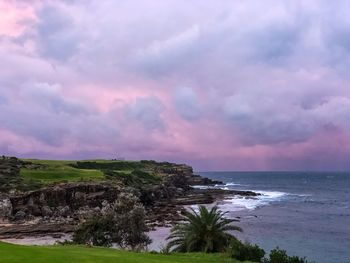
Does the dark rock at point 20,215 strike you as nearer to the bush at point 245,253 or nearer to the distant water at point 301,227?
the distant water at point 301,227

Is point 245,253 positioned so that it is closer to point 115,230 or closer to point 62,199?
point 115,230

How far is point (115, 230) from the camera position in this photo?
1781 inches

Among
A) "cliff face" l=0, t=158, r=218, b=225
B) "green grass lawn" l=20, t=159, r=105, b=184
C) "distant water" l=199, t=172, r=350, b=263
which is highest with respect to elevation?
"green grass lawn" l=20, t=159, r=105, b=184

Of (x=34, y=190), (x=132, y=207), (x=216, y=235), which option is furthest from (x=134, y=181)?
(x=216, y=235)

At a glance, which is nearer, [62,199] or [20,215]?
[20,215]

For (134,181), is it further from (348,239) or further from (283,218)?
(348,239)

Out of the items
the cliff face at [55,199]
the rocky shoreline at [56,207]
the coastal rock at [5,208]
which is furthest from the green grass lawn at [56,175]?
the coastal rock at [5,208]

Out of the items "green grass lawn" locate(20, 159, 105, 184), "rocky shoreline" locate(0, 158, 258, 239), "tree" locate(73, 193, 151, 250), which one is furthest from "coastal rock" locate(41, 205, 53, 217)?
"tree" locate(73, 193, 151, 250)

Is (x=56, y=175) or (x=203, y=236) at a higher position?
(x=56, y=175)

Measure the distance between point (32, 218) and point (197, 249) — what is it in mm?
53401

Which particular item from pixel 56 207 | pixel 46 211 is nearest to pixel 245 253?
pixel 46 211

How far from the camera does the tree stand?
44.6 metres

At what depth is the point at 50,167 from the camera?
5007 inches

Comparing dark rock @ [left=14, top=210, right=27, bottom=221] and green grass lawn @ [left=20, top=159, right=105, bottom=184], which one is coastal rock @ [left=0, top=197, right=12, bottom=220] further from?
green grass lawn @ [left=20, top=159, right=105, bottom=184]
